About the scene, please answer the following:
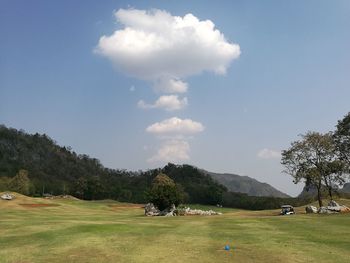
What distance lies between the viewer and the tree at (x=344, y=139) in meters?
79.0

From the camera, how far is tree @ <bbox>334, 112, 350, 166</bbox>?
79.0 metres

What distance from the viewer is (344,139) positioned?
262ft

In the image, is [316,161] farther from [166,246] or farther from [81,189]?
[81,189]

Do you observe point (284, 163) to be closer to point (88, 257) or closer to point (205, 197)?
point (88, 257)

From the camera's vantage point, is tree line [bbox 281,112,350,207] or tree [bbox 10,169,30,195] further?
tree [bbox 10,169,30,195]

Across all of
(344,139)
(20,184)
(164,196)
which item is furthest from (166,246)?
(20,184)

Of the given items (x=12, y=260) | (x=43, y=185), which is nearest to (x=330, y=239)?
(x=12, y=260)

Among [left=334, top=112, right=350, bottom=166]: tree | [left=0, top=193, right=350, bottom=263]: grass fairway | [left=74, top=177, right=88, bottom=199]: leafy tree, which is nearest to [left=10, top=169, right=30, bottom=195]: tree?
[left=74, top=177, right=88, bottom=199]: leafy tree

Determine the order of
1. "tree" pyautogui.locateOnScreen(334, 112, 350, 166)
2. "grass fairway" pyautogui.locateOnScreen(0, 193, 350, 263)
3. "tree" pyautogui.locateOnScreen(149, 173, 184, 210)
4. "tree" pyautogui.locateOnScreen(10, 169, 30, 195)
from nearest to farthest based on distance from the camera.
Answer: "grass fairway" pyautogui.locateOnScreen(0, 193, 350, 263), "tree" pyautogui.locateOnScreen(149, 173, 184, 210), "tree" pyautogui.locateOnScreen(334, 112, 350, 166), "tree" pyautogui.locateOnScreen(10, 169, 30, 195)

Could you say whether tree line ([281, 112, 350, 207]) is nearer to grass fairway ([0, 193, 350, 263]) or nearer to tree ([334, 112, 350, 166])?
tree ([334, 112, 350, 166])

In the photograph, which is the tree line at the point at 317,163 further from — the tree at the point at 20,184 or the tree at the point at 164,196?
the tree at the point at 20,184

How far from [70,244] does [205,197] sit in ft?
443

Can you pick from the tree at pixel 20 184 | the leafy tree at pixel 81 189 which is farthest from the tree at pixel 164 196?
the leafy tree at pixel 81 189

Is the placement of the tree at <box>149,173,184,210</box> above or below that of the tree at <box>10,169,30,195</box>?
below
